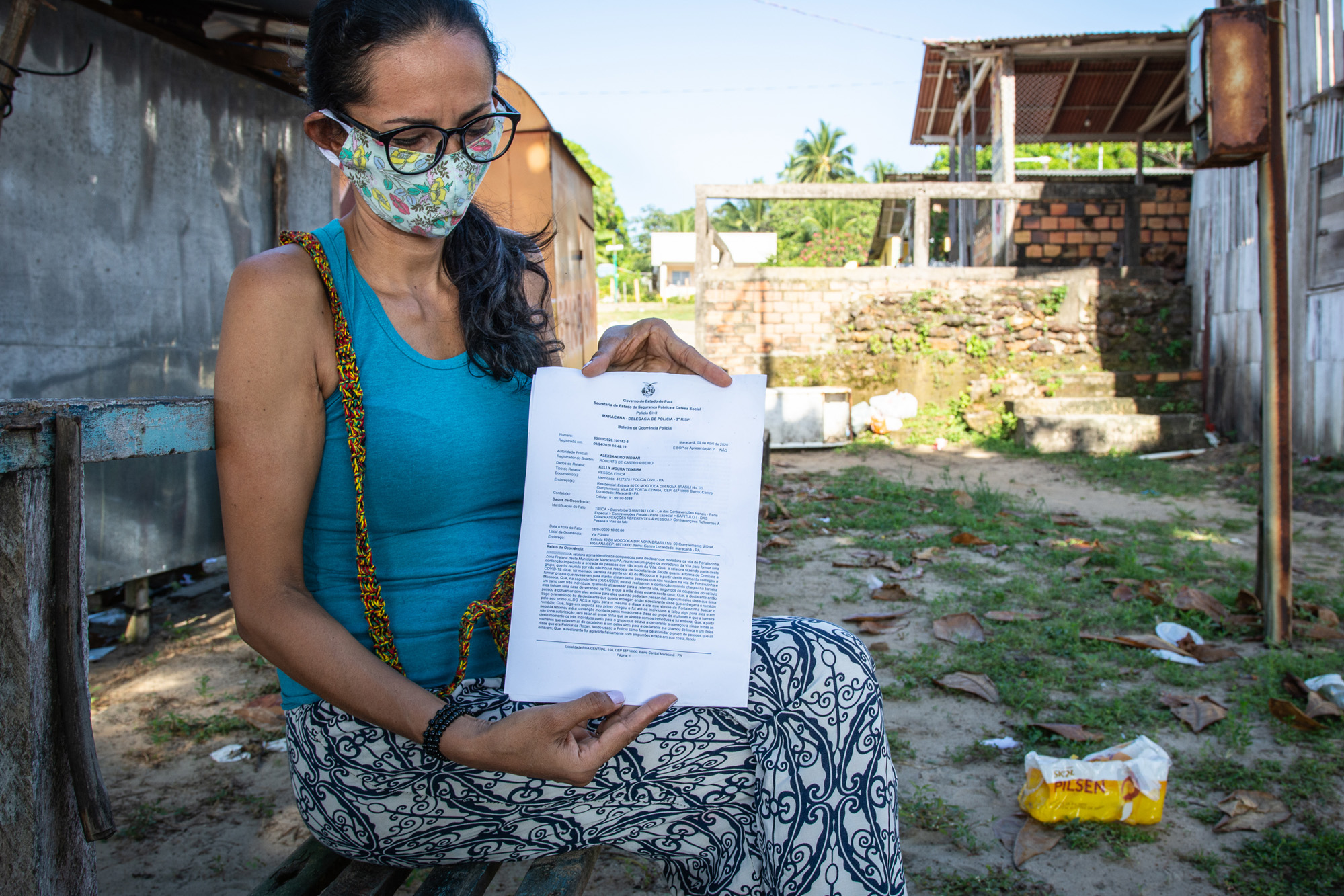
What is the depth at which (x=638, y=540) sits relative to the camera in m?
Answer: 1.18

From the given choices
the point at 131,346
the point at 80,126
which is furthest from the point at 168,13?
the point at 131,346

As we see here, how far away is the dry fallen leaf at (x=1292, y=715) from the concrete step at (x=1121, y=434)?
5556 millimetres

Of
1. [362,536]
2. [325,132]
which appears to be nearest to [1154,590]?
[362,536]

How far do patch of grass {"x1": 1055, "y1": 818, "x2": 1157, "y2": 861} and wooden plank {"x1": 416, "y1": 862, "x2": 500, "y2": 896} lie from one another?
4.83ft

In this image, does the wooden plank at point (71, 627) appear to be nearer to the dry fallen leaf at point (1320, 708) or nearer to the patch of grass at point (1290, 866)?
the patch of grass at point (1290, 866)

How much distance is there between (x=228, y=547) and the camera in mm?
1151

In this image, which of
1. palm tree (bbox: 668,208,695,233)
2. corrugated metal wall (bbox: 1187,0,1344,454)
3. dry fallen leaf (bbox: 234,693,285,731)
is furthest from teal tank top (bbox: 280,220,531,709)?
palm tree (bbox: 668,208,695,233)

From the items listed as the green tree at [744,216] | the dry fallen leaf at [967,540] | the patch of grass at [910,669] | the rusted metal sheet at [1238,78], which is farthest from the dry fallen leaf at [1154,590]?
the green tree at [744,216]

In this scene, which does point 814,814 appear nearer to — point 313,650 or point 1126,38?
point 313,650

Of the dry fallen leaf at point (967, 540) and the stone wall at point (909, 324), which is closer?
the dry fallen leaf at point (967, 540)

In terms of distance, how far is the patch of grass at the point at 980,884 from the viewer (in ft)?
6.15

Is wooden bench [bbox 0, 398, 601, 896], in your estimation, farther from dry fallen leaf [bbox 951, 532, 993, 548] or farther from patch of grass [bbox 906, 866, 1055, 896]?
dry fallen leaf [bbox 951, 532, 993, 548]

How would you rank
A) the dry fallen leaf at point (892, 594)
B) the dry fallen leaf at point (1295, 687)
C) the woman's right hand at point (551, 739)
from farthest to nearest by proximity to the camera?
the dry fallen leaf at point (892, 594) → the dry fallen leaf at point (1295, 687) → the woman's right hand at point (551, 739)

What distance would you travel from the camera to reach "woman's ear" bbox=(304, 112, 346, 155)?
4.37 feet
